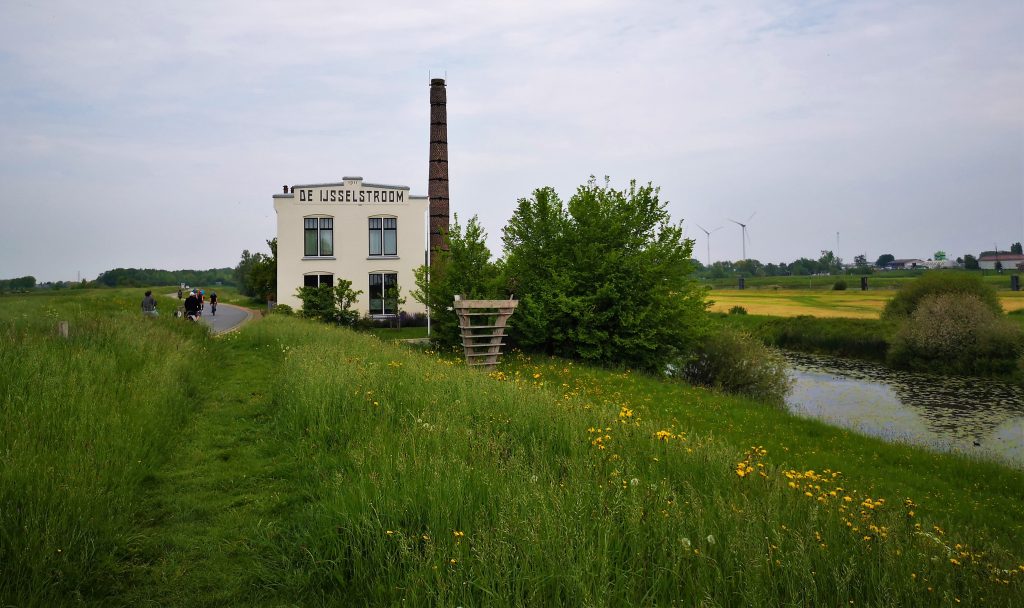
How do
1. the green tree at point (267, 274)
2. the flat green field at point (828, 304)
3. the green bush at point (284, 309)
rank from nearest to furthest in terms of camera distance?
the green bush at point (284, 309) < the green tree at point (267, 274) < the flat green field at point (828, 304)

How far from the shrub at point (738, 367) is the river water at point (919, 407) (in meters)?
1.22

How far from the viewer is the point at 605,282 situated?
2591 centimetres

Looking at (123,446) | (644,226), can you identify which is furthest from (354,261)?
(123,446)

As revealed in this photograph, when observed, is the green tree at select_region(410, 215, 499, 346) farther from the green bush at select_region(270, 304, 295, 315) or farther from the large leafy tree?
the green bush at select_region(270, 304, 295, 315)

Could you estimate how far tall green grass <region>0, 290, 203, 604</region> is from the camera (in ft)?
15.7

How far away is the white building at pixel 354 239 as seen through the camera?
129 feet

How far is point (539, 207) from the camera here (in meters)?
27.6

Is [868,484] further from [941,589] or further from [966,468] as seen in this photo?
[941,589]

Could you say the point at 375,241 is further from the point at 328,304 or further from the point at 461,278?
the point at 461,278

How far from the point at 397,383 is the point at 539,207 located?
724 inches

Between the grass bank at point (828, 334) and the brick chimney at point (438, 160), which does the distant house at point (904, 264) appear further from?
the brick chimney at point (438, 160)

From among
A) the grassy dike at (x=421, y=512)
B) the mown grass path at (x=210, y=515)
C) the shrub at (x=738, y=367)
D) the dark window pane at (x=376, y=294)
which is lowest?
the shrub at (x=738, y=367)

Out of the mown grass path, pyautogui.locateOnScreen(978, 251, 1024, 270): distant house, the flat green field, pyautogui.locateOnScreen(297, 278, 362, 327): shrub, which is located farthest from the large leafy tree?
pyautogui.locateOnScreen(978, 251, 1024, 270): distant house

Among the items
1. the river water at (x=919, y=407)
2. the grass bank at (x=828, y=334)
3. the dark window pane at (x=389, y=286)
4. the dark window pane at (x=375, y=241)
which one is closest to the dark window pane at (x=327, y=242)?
the dark window pane at (x=375, y=241)
